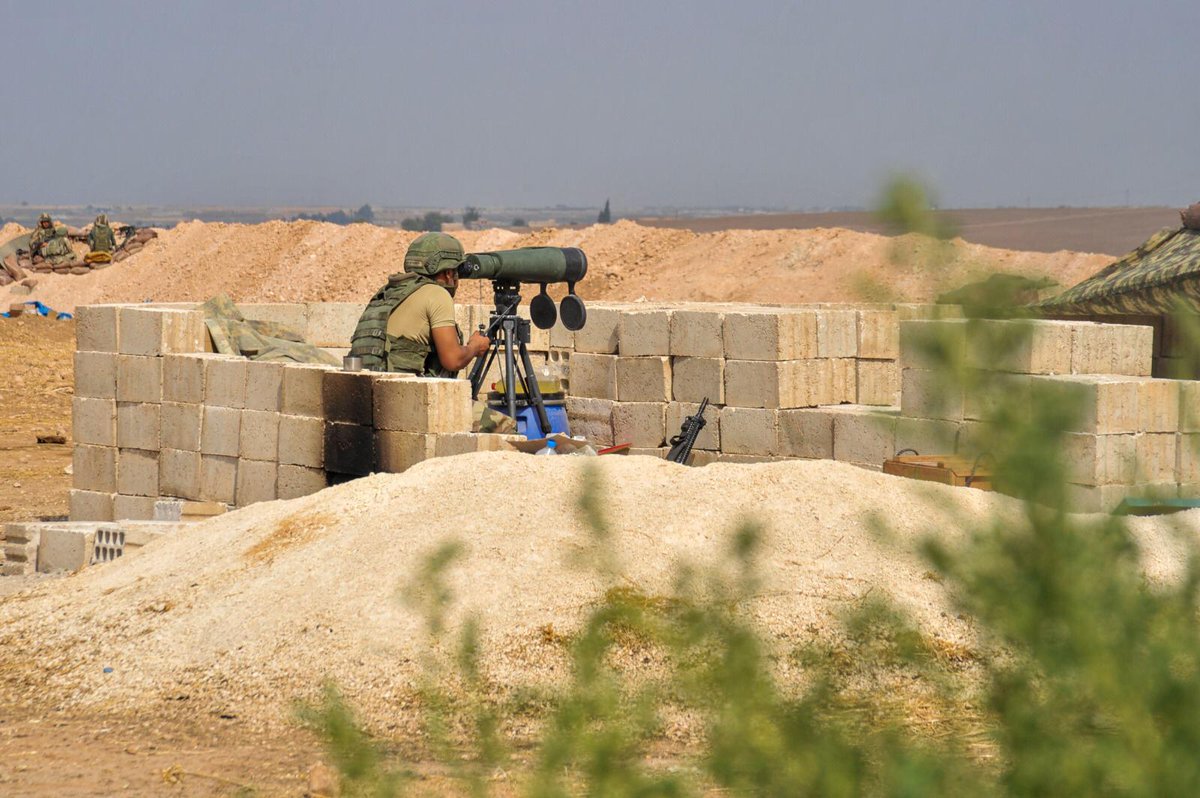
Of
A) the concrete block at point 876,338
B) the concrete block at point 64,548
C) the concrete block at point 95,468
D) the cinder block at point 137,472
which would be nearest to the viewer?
the concrete block at point 64,548

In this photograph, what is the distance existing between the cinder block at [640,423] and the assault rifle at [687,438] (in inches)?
22.8

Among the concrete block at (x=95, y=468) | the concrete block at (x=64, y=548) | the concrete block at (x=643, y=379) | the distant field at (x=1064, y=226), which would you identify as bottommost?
the concrete block at (x=64, y=548)

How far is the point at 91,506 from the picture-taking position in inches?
427

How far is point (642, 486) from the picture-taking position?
7.75 m

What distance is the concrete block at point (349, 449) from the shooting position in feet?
29.4

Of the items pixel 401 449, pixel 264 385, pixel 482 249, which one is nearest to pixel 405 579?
pixel 401 449

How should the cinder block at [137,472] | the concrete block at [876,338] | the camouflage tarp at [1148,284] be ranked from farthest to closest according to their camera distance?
the camouflage tarp at [1148,284] < the concrete block at [876,338] < the cinder block at [137,472]

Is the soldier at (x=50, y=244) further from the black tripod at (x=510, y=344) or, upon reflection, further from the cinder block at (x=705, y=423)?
the black tripod at (x=510, y=344)

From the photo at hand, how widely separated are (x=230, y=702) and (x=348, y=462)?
289 centimetres

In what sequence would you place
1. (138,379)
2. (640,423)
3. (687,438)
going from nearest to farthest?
(138,379) < (687,438) < (640,423)

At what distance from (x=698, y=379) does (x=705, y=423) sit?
377 millimetres

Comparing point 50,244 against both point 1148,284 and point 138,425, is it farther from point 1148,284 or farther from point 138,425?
point 1148,284

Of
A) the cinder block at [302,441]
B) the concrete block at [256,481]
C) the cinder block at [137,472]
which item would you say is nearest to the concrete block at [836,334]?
the cinder block at [302,441]

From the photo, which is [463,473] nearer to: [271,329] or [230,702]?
[230,702]
